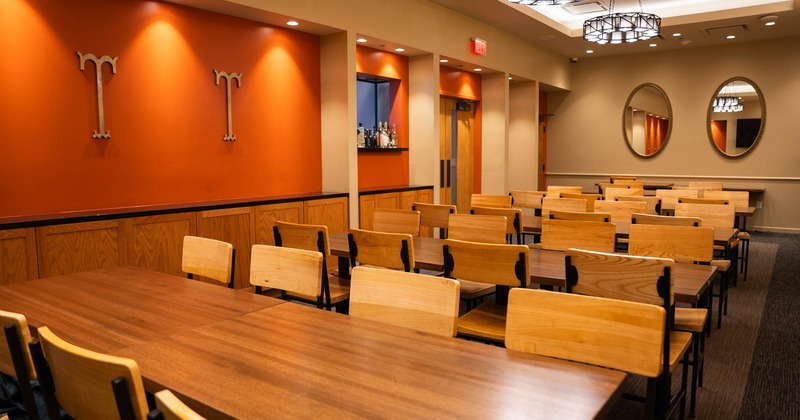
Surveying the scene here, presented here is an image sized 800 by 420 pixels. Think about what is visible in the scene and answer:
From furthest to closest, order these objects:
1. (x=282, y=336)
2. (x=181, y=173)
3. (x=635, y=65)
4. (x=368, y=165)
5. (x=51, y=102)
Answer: (x=635, y=65), (x=368, y=165), (x=181, y=173), (x=51, y=102), (x=282, y=336)

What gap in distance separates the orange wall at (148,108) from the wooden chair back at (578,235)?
3.29 m

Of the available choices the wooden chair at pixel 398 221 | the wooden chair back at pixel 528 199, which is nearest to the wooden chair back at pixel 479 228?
the wooden chair at pixel 398 221

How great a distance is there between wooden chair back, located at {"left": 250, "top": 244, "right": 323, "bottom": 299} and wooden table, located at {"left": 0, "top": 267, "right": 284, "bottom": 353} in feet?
0.86

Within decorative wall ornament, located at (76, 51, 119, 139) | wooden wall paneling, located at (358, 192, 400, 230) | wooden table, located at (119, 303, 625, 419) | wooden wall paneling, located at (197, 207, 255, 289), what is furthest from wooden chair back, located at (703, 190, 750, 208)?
decorative wall ornament, located at (76, 51, 119, 139)

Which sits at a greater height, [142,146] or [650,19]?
[650,19]

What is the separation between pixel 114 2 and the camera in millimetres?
4719

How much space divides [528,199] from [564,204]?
100cm

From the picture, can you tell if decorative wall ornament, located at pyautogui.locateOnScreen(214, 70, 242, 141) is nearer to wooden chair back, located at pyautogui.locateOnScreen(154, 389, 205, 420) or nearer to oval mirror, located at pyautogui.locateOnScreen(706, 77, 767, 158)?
wooden chair back, located at pyautogui.locateOnScreen(154, 389, 205, 420)

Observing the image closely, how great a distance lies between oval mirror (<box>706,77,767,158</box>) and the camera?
33.0 feet

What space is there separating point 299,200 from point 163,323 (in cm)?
375

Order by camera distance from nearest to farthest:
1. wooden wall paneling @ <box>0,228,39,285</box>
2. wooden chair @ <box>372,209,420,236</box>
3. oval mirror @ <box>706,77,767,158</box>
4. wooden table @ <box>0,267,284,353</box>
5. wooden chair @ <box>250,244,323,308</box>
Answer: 1. wooden table @ <box>0,267,284,353</box>
2. wooden chair @ <box>250,244,323,308</box>
3. wooden wall paneling @ <box>0,228,39,285</box>
4. wooden chair @ <box>372,209,420,236</box>
5. oval mirror @ <box>706,77,767,158</box>

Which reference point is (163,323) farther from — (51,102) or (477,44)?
(477,44)

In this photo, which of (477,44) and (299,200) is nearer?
(299,200)

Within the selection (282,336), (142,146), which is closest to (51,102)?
(142,146)
